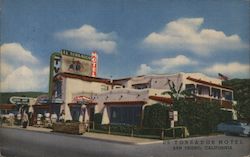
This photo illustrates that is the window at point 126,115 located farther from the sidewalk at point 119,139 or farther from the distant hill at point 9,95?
the distant hill at point 9,95

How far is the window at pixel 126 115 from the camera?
8.96 meters

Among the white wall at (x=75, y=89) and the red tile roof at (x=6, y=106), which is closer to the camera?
the white wall at (x=75, y=89)

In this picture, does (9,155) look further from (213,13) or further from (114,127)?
(213,13)

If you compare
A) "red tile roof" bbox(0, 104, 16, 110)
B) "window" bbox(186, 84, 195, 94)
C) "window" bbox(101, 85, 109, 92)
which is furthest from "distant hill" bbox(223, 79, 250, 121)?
"red tile roof" bbox(0, 104, 16, 110)

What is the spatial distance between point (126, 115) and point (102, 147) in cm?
89

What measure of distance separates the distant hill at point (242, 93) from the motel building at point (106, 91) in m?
0.14

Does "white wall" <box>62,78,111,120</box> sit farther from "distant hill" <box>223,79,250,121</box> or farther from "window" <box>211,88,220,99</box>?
"distant hill" <box>223,79,250,121</box>

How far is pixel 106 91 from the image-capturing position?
30.1 feet

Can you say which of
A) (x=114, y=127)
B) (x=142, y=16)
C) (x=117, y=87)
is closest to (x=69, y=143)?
(x=114, y=127)

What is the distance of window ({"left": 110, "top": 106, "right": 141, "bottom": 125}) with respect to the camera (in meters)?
8.96

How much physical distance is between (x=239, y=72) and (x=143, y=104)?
86.9 inches

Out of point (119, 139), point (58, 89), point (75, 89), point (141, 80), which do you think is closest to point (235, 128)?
point (141, 80)

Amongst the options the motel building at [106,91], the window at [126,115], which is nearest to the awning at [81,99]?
the motel building at [106,91]

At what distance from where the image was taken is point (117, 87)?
9070 mm
